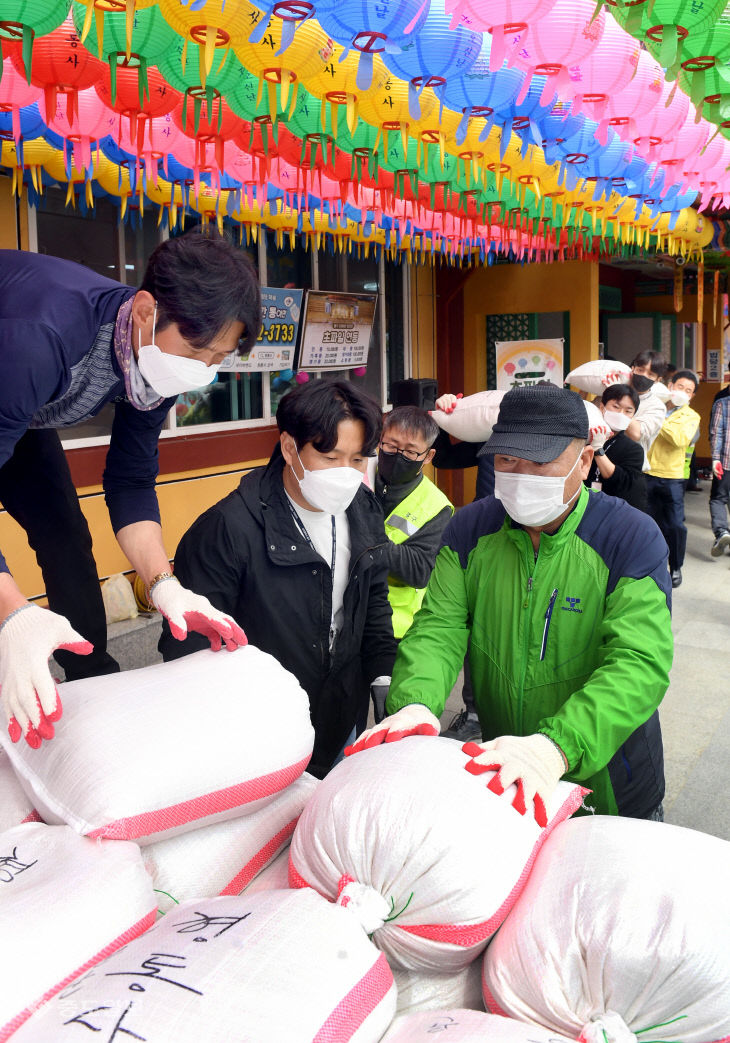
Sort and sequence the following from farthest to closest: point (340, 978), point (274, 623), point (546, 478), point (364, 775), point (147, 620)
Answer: point (147, 620) → point (274, 623) → point (546, 478) → point (364, 775) → point (340, 978)

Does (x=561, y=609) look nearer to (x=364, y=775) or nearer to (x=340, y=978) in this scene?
(x=364, y=775)

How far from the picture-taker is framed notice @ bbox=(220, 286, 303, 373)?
688cm

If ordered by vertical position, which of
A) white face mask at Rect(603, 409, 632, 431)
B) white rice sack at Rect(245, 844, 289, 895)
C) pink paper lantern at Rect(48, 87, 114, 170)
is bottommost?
white rice sack at Rect(245, 844, 289, 895)

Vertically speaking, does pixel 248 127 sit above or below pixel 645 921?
above

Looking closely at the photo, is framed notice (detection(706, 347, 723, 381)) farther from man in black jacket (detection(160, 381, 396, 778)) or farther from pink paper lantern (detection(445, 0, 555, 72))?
man in black jacket (detection(160, 381, 396, 778))

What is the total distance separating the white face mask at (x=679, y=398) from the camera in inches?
268

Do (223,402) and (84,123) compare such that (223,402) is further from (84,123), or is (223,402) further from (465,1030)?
(465,1030)

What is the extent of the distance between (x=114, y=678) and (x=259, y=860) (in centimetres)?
35

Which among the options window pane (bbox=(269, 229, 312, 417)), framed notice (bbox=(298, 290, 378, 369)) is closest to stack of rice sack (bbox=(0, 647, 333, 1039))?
window pane (bbox=(269, 229, 312, 417))

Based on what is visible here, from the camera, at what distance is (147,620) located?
5.07 meters

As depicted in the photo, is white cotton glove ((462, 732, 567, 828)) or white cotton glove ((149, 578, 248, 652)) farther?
white cotton glove ((149, 578, 248, 652))

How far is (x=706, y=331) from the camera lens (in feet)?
43.0

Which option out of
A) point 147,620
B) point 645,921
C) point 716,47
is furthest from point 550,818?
point 147,620

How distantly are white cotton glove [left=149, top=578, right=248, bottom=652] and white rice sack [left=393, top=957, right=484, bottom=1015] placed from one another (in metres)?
0.55
